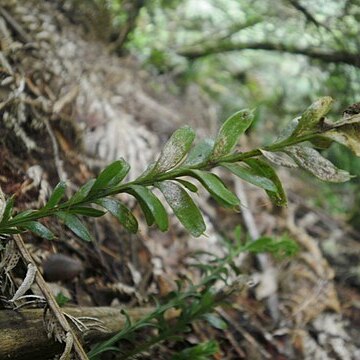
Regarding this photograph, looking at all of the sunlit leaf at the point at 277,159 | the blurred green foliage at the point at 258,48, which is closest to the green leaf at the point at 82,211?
the sunlit leaf at the point at 277,159

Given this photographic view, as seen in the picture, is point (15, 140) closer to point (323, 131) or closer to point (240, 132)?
point (240, 132)

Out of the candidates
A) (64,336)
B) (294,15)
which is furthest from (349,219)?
(64,336)

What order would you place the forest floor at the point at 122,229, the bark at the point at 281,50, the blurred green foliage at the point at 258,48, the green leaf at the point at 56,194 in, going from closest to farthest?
the green leaf at the point at 56,194 → the forest floor at the point at 122,229 → the blurred green foliage at the point at 258,48 → the bark at the point at 281,50

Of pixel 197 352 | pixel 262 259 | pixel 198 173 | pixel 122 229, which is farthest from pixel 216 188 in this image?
pixel 262 259

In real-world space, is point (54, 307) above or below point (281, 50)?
above

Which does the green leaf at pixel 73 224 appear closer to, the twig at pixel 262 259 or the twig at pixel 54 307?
the twig at pixel 54 307

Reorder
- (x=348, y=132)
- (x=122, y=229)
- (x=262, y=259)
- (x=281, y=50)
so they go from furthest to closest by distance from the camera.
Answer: (x=281, y=50) → (x=262, y=259) → (x=122, y=229) → (x=348, y=132)

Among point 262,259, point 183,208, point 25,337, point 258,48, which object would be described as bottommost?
point 262,259

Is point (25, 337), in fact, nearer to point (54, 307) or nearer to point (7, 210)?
point (54, 307)

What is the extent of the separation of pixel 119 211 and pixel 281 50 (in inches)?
103

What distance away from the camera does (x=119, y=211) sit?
3.01 feet

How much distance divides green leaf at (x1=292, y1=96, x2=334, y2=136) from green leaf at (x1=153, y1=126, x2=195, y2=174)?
21 cm

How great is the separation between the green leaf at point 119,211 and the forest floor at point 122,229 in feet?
0.90

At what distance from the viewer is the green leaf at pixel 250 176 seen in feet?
2.87
